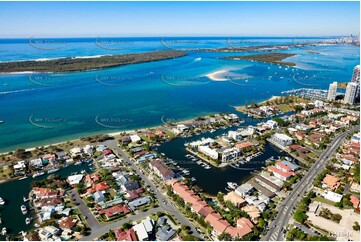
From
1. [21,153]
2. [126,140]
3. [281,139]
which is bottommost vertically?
[21,153]

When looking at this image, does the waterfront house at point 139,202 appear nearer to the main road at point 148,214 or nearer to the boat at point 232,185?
the main road at point 148,214

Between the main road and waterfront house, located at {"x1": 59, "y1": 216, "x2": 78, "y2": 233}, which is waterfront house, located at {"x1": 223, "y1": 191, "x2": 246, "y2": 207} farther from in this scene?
waterfront house, located at {"x1": 59, "y1": 216, "x2": 78, "y2": 233}

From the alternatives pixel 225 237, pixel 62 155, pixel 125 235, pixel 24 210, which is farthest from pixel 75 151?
pixel 225 237

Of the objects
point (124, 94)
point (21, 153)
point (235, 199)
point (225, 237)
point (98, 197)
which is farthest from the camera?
point (124, 94)

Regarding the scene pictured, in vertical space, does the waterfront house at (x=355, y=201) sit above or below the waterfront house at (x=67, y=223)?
above

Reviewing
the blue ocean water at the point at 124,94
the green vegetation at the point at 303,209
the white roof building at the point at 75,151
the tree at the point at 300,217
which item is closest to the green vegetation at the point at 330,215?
the green vegetation at the point at 303,209

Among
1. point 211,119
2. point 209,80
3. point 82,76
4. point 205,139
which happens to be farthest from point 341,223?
point 82,76

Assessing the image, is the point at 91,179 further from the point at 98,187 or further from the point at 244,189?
the point at 244,189
